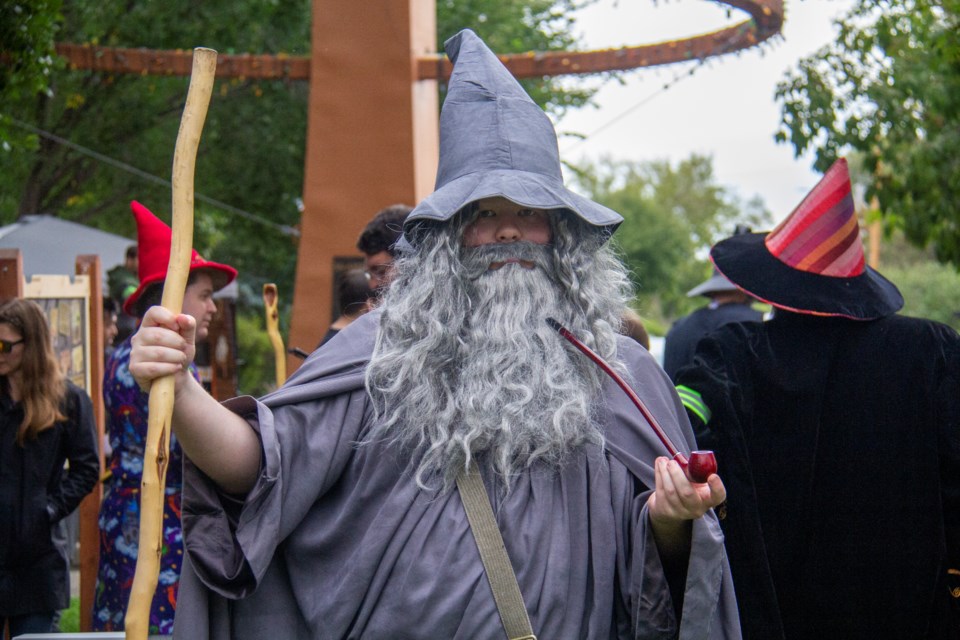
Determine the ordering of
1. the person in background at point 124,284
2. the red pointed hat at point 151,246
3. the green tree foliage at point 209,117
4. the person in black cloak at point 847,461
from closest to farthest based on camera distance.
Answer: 1. the person in black cloak at point 847,461
2. the red pointed hat at point 151,246
3. the person in background at point 124,284
4. the green tree foliage at point 209,117

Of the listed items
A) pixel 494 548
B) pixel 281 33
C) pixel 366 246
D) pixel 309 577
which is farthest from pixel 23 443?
pixel 281 33

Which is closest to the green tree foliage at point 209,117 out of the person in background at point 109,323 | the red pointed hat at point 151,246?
the person in background at point 109,323

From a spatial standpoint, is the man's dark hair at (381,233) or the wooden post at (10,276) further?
the wooden post at (10,276)

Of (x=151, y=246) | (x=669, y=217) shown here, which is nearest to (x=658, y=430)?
(x=151, y=246)

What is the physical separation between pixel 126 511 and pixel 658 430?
2725mm

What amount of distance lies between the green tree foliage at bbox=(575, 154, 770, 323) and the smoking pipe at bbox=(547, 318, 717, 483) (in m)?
32.6

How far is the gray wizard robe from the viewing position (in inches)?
105

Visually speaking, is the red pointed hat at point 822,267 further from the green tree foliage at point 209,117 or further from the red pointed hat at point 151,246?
the green tree foliage at point 209,117

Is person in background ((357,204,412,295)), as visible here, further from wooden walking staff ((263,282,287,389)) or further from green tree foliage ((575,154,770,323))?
green tree foliage ((575,154,770,323))

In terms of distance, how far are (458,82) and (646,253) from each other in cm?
4285

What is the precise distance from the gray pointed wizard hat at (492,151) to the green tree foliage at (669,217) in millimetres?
32366

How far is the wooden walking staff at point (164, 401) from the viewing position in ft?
7.75

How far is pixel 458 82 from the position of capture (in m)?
3.22

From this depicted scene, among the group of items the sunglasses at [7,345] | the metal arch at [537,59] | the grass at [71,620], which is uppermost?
the metal arch at [537,59]
